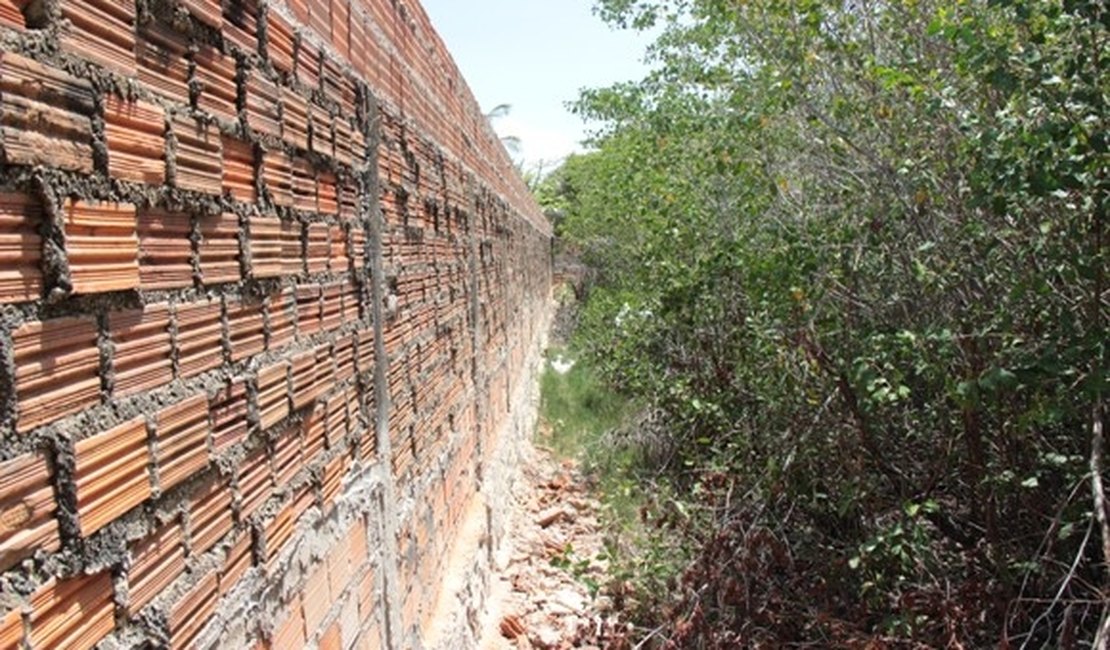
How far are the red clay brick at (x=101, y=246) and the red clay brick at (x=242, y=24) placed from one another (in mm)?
456

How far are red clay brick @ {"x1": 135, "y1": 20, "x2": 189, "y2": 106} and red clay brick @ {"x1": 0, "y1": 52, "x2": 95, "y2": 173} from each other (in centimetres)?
15

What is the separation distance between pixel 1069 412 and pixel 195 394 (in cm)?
250

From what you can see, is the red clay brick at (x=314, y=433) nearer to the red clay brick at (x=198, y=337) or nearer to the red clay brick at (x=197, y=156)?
the red clay brick at (x=198, y=337)

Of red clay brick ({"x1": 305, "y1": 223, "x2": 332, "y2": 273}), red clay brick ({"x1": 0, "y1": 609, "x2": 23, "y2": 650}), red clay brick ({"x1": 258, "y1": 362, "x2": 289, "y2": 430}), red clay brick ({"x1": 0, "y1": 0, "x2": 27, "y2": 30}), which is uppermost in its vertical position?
red clay brick ({"x1": 0, "y1": 0, "x2": 27, "y2": 30})

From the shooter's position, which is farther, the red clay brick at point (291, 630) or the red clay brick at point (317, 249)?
the red clay brick at point (317, 249)

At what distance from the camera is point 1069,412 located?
2.58m

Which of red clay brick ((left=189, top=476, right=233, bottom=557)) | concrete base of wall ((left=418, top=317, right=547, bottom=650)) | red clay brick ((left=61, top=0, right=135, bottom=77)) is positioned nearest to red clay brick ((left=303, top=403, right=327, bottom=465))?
red clay brick ((left=189, top=476, right=233, bottom=557))

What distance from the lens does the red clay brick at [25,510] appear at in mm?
827

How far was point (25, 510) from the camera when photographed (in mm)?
860

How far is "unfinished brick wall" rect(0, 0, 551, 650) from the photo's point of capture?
89 centimetres

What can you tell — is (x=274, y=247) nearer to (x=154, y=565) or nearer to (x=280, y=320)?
(x=280, y=320)

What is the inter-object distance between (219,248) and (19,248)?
0.47 metres

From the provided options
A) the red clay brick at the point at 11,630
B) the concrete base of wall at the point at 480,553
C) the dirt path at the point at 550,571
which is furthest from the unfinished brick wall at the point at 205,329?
the dirt path at the point at 550,571

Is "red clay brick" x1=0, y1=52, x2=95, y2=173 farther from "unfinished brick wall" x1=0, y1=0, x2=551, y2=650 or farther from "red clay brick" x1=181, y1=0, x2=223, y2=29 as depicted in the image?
"red clay brick" x1=181, y1=0, x2=223, y2=29
